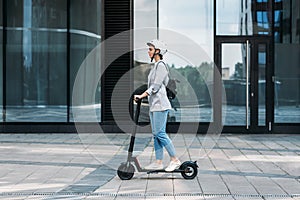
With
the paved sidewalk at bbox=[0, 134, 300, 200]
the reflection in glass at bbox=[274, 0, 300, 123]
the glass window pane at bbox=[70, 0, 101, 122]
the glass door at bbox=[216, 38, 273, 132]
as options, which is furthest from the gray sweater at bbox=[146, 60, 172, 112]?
the reflection in glass at bbox=[274, 0, 300, 123]

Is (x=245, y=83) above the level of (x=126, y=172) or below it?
above

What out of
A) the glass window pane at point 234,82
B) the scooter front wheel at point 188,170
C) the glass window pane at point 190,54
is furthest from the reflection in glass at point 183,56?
the scooter front wheel at point 188,170

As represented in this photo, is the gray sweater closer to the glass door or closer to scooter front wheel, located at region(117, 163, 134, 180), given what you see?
scooter front wheel, located at region(117, 163, 134, 180)

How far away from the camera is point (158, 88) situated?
27.5ft

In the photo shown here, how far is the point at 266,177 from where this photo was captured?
28.3 ft

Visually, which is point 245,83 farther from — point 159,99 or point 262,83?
point 159,99

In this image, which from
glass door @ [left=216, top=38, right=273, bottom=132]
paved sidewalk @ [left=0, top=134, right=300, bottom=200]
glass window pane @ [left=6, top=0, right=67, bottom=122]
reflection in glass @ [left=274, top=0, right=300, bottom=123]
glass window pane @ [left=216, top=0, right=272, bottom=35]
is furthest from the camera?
glass window pane @ [left=6, top=0, right=67, bottom=122]

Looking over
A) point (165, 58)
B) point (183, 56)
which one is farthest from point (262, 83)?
point (165, 58)

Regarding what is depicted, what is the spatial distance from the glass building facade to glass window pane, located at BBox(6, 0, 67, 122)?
0.03 metres

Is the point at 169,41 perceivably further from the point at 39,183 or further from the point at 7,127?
the point at 39,183

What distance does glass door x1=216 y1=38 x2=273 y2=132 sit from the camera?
15.3m

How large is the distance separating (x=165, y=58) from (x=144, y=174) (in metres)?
7.13

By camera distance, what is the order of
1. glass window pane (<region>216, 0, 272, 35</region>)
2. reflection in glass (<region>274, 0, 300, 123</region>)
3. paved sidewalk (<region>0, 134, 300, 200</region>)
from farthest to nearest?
reflection in glass (<region>274, 0, 300, 123</region>)
glass window pane (<region>216, 0, 272, 35</region>)
paved sidewalk (<region>0, 134, 300, 200</region>)

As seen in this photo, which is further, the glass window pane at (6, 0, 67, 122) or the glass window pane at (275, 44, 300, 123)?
the glass window pane at (6, 0, 67, 122)
